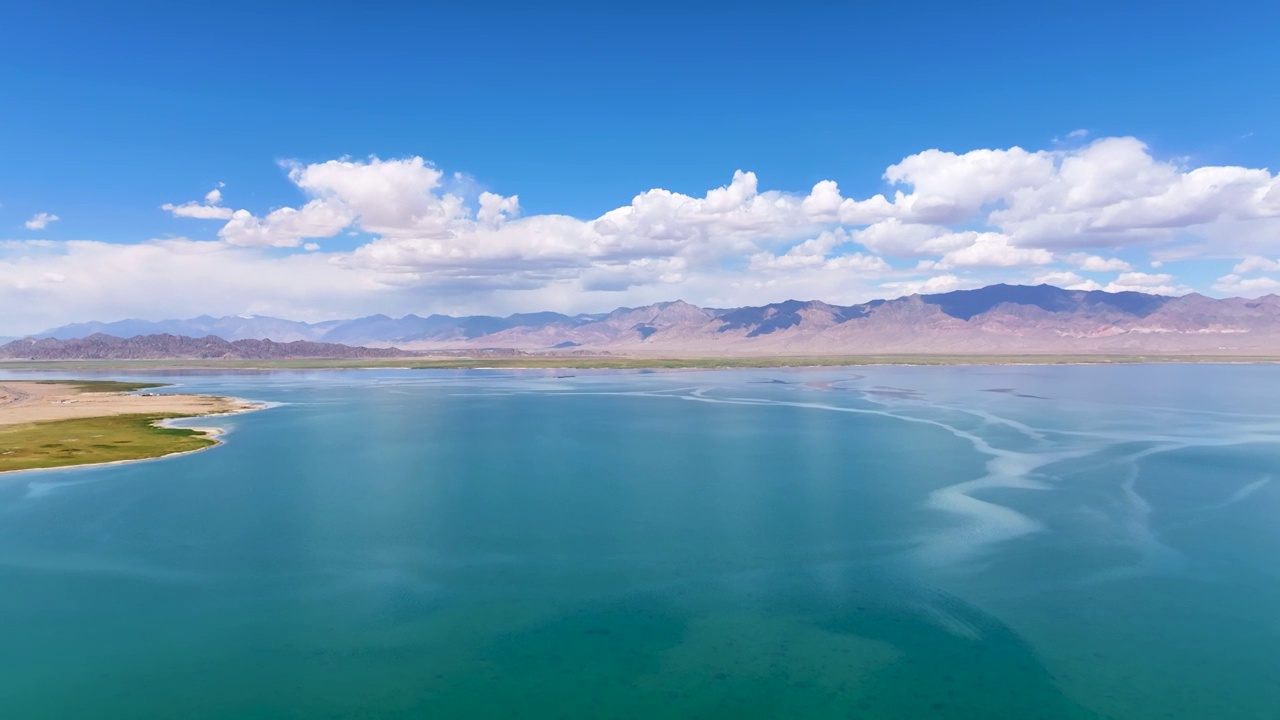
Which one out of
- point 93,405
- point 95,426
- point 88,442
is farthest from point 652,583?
point 93,405

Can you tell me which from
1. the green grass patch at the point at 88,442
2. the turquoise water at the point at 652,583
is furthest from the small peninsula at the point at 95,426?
the turquoise water at the point at 652,583

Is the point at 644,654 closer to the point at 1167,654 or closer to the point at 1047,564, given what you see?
the point at 1167,654

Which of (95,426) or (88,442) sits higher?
(95,426)

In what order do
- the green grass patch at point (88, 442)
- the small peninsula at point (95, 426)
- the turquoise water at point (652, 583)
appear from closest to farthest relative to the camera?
the turquoise water at point (652, 583) → the green grass patch at point (88, 442) → the small peninsula at point (95, 426)

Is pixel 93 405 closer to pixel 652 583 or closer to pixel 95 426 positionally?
pixel 95 426

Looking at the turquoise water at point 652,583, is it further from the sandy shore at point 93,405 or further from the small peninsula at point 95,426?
the sandy shore at point 93,405

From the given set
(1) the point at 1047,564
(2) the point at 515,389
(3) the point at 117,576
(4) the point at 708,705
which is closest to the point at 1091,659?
(1) the point at 1047,564
